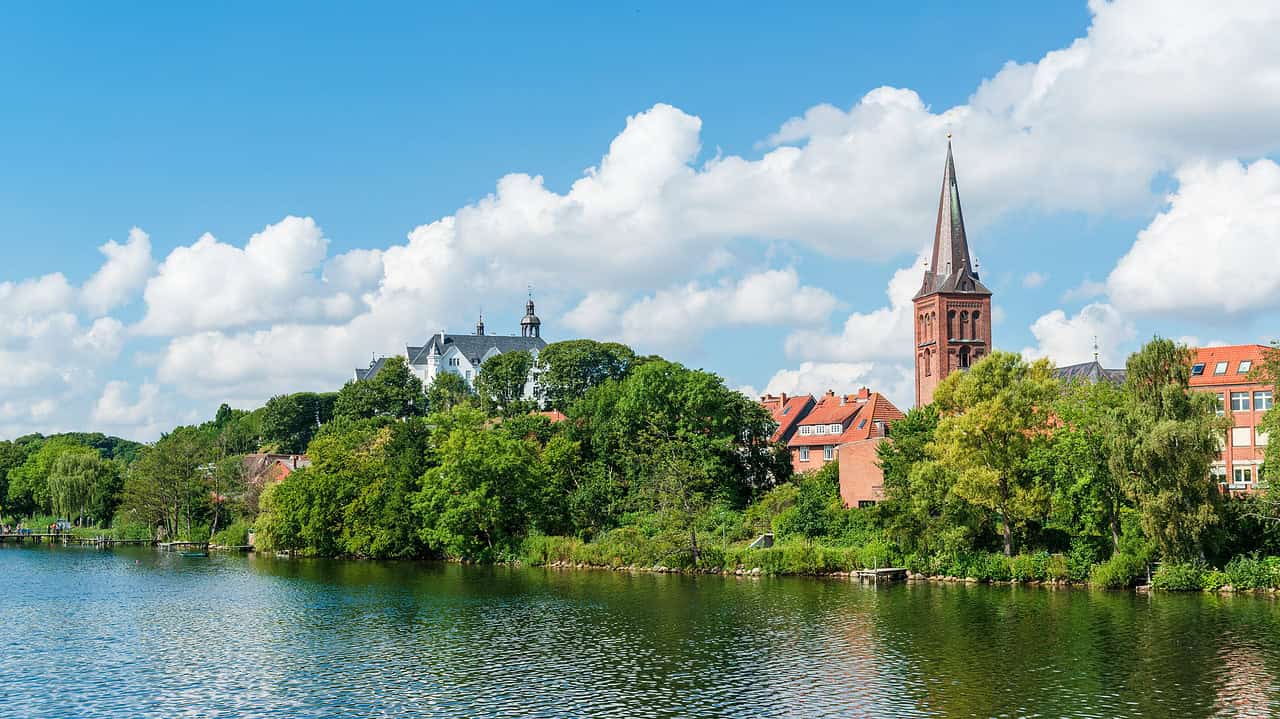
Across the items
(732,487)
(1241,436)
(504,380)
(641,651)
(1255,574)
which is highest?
(504,380)

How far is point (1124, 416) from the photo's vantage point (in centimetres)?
5188

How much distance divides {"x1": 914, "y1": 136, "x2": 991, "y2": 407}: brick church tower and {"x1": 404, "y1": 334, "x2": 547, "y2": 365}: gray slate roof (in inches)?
2753

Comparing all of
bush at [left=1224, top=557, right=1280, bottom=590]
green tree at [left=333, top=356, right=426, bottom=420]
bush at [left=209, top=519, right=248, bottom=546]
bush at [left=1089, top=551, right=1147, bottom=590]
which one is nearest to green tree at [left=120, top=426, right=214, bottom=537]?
bush at [left=209, top=519, right=248, bottom=546]

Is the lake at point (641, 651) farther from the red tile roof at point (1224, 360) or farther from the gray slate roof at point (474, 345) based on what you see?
the gray slate roof at point (474, 345)

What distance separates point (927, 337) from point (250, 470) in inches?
2688

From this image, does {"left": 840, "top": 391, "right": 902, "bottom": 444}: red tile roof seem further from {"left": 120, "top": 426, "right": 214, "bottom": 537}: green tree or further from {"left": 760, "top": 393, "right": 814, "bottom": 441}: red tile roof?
{"left": 120, "top": 426, "right": 214, "bottom": 537}: green tree

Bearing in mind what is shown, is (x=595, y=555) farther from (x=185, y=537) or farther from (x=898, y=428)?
(x=185, y=537)

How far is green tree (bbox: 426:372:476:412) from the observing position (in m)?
132

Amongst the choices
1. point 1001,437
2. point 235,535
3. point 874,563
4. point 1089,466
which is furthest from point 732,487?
point 235,535

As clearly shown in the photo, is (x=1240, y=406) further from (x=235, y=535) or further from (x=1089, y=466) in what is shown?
(x=235, y=535)

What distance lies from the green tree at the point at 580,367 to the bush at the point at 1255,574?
79.5 meters

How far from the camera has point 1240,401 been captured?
7612 centimetres

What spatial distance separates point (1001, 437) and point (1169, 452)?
29.5 ft

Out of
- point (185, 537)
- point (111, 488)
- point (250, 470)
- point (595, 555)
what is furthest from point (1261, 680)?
point (111, 488)
